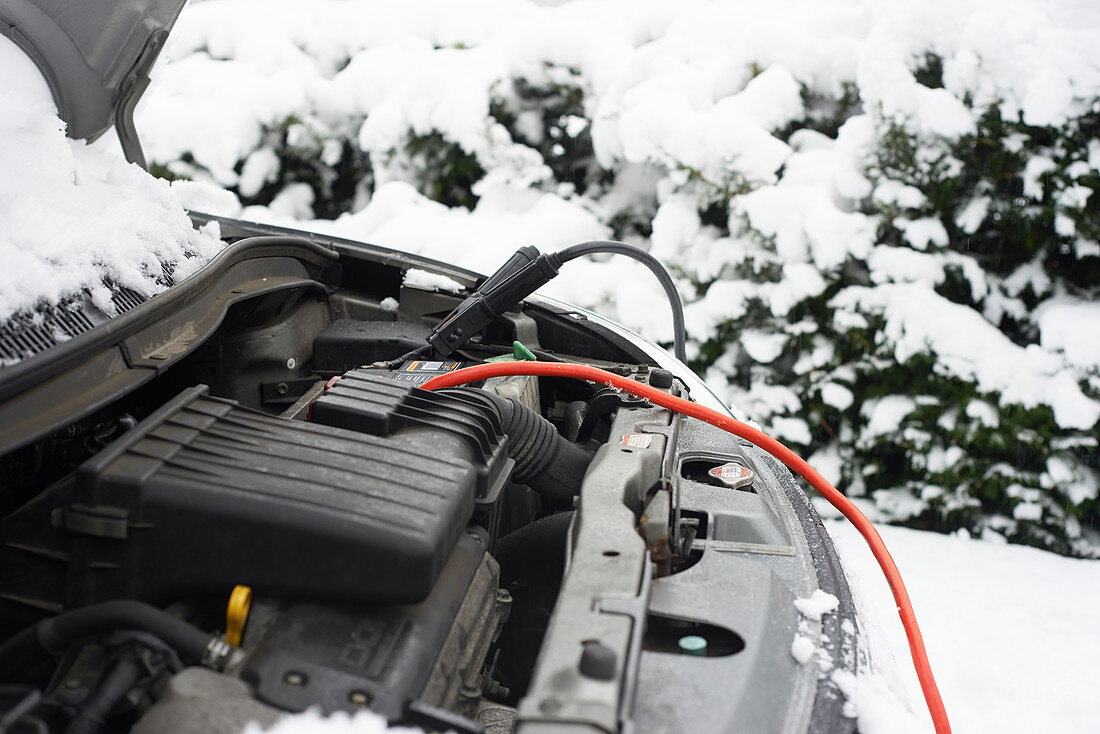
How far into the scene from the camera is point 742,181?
3.36 m

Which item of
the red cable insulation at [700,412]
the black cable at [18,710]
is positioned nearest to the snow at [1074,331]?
the red cable insulation at [700,412]

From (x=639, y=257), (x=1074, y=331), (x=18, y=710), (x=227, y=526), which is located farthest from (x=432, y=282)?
(x=1074, y=331)

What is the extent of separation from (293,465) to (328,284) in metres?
1.22

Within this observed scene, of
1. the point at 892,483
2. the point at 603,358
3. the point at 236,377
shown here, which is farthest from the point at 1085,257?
the point at 236,377

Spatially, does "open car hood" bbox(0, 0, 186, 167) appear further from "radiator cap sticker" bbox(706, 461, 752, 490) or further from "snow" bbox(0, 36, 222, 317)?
"radiator cap sticker" bbox(706, 461, 752, 490)

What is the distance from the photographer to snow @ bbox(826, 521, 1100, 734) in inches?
85.1

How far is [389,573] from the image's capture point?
1.00 meters

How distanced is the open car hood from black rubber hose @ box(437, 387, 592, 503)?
115 centimetres

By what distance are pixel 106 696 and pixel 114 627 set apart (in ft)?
0.30

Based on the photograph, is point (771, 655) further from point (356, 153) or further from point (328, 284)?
point (356, 153)

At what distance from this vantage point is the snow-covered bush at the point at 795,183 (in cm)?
289

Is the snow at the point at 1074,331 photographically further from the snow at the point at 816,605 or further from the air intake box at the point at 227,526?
the air intake box at the point at 227,526

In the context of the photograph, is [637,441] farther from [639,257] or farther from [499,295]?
[639,257]

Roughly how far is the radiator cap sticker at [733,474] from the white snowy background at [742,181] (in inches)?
10.0
